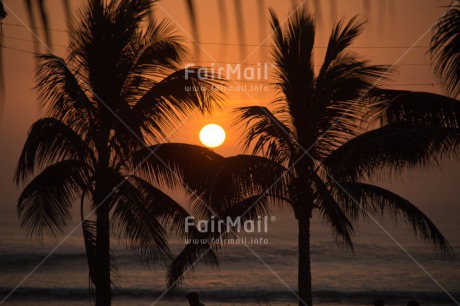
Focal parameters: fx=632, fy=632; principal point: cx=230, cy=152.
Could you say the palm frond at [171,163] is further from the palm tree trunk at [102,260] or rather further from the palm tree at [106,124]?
the palm tree trunk at [102,260]

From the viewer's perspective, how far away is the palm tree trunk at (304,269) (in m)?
11.4

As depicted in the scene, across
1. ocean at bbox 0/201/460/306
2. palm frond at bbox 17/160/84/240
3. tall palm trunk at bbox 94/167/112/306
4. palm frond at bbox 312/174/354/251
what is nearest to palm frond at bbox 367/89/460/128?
palm frond at bbox 312/174/354/251

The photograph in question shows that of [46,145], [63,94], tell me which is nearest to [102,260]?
[46,145]

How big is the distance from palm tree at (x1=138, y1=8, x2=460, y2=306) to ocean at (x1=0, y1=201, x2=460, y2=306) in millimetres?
17210

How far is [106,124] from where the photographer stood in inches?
427

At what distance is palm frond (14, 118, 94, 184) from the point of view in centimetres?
1009

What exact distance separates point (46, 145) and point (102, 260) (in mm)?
2117

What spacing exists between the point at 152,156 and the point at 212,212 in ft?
4.94

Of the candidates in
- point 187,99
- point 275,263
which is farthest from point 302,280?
point 275,263

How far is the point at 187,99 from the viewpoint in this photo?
10867 millimetres

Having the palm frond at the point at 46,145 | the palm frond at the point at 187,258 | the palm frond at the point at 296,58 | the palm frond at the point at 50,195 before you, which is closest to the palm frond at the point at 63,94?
the palm frond at the point at 46,145

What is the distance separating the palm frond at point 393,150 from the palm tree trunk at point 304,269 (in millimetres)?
1250

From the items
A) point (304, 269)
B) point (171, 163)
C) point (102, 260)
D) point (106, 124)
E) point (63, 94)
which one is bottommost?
point (304, 269)

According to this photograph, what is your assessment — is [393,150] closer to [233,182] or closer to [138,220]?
[233,182]
